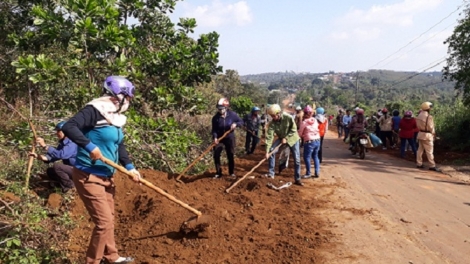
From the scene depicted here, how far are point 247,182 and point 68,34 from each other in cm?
456

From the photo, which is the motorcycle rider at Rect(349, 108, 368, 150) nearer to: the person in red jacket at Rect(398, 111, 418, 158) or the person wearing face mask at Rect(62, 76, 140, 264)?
the person in red jacket at Rect(398, 111, 418, 158)

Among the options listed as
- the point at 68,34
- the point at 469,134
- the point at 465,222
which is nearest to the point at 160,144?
Answer: the point at 68,34

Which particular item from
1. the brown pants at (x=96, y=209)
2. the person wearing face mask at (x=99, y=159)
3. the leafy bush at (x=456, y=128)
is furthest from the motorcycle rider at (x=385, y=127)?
the brown pants at (x=96, y=209)

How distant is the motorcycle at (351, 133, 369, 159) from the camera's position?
A: 11586 mm

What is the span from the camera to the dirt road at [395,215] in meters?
4.58

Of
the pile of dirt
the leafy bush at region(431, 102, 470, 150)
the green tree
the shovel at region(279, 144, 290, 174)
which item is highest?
the green tree

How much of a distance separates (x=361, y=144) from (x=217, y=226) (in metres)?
7.83

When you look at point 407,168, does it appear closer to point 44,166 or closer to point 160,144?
point 160,144

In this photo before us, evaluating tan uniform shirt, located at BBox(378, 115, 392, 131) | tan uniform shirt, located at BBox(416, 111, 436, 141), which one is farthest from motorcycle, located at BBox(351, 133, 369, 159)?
tan uniform shirt, located at BBox(378, 115, 392, 131)

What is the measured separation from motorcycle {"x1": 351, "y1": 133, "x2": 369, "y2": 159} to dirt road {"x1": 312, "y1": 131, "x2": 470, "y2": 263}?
177 centimetres

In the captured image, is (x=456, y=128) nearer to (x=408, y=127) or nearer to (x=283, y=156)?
(x=408, y=127)

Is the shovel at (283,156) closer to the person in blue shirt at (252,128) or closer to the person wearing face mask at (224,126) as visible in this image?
the person wearing face mask at (224,126)

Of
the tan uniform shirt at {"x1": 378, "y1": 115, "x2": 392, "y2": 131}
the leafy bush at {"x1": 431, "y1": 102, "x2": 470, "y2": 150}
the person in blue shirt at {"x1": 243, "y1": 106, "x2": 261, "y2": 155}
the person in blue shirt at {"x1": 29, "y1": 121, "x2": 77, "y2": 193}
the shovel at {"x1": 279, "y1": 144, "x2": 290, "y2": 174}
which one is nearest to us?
the person in blue shirt at {"x1": 29, "y1": 121, "x2": 77, "y2": 193}

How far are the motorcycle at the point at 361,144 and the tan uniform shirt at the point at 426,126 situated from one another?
1.97 meters
